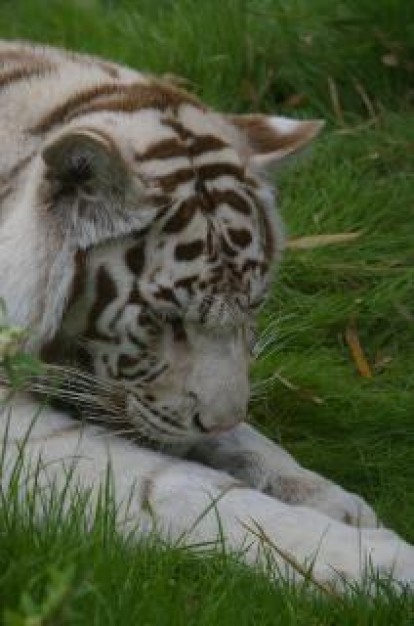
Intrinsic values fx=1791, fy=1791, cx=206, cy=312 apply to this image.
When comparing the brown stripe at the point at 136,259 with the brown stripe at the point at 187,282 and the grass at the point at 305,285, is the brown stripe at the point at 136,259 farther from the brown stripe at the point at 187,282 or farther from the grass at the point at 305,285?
the grass at the point at 305,285

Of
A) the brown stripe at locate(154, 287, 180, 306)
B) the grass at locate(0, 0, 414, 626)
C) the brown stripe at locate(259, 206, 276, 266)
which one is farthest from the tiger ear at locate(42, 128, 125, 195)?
the grass at locate(0, 0, 414, 626)

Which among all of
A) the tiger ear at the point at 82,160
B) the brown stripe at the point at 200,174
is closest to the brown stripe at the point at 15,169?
the tiger ear at the point at 82,160

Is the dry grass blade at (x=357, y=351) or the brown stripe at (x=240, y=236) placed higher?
the brown stripe at (x=240, y=236)

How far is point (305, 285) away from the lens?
501 cm

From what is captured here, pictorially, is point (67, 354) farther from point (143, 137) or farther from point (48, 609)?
point (48, 609)

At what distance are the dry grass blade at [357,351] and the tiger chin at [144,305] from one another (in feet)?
3.42

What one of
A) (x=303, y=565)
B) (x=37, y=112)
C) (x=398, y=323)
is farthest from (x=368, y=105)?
(x=303, y=565)

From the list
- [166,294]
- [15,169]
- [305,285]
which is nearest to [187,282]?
[166,294]

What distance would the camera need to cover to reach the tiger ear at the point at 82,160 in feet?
10.9

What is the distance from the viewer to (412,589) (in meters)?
3.08

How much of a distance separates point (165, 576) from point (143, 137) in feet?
3.35

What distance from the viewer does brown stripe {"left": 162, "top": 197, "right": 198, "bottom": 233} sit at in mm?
3492

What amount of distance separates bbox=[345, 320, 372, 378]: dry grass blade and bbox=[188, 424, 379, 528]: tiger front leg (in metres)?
0.83

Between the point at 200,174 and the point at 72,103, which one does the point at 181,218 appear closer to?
the point at 200,174
